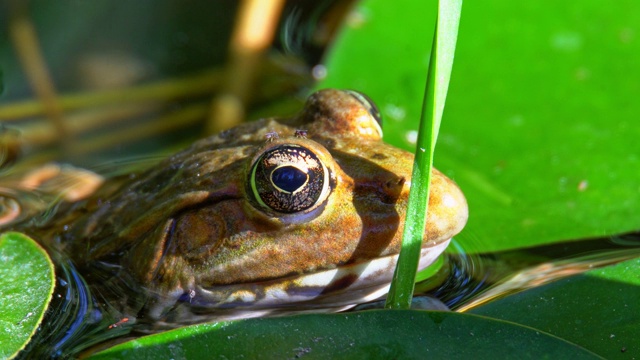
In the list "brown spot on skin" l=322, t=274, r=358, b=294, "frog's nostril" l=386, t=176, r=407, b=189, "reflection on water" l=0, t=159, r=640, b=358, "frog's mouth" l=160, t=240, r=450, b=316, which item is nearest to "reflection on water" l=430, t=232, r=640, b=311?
"reflection on water" l=0, t=159, r=640, b=358

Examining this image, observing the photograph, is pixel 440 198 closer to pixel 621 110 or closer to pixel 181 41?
A: pixel 621 110

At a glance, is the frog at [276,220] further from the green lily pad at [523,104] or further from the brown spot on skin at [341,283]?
the green lily pad at [523,104]

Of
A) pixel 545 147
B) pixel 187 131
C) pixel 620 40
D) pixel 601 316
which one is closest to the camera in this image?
pixel 601 316

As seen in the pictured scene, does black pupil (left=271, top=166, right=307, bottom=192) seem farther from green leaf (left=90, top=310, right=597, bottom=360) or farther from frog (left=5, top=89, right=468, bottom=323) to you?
green leaf (left=90, top=310, right=597, bottom=360)

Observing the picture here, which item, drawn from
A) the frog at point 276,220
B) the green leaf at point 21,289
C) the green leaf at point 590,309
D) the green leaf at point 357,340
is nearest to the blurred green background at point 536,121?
the green leaf at point 590,309

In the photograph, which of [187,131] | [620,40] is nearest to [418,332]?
[620,40]

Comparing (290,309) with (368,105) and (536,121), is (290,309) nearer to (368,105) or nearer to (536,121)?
(368,105)
